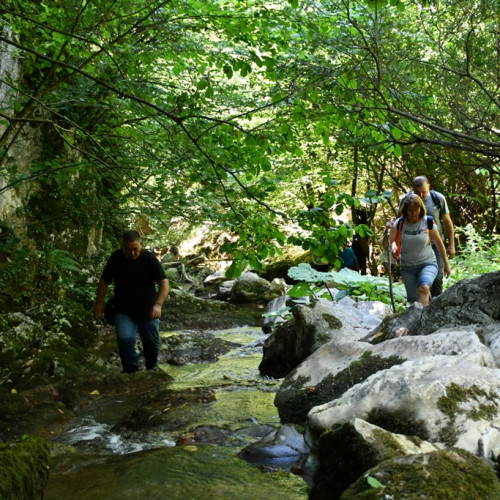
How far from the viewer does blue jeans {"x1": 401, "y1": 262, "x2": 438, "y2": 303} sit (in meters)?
6.68

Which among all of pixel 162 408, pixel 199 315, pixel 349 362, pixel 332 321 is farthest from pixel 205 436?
pixel 199 315

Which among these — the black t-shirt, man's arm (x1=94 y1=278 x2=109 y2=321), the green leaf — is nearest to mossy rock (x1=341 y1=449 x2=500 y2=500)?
the green leaf

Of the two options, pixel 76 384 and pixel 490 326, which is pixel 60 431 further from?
pixel 490 326

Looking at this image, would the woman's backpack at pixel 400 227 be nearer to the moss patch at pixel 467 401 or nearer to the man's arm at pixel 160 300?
the man's arm at pixel 160 300

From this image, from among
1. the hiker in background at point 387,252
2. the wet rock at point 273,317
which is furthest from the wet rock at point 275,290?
the hiker in background at point 387,252

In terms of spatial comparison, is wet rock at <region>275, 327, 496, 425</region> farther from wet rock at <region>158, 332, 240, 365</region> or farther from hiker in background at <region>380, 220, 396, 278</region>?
wet rock at <region>158, 332, 240, 365</region>

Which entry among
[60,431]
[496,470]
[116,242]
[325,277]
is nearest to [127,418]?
[60,431]

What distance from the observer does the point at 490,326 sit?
206 inches

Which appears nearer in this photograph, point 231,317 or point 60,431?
point 60,431

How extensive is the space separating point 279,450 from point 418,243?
11.4 feet

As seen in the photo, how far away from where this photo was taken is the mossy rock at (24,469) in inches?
105

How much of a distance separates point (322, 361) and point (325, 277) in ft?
11.7

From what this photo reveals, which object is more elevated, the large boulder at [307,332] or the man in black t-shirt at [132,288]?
the man in black t-shirt at [132,288]

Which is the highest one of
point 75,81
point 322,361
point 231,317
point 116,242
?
point 75,81
